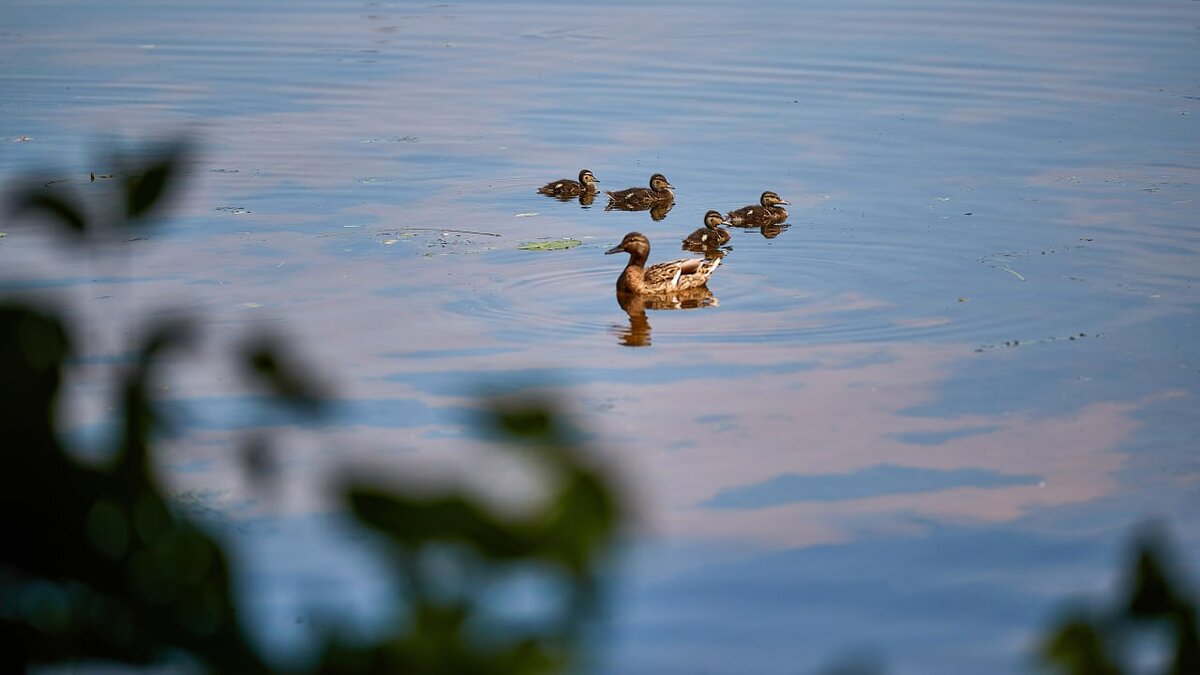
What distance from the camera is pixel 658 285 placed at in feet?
29.0

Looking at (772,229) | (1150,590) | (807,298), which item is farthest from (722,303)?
(1150,590)

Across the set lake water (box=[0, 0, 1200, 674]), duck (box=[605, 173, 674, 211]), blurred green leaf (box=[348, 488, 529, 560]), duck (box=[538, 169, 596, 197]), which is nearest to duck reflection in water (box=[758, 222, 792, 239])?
lake water (box=[0, 0, 1200, 674])

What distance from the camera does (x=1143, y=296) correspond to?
8766 millimetres

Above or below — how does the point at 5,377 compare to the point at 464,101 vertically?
above

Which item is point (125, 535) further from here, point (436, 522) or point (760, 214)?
point (760, 214)

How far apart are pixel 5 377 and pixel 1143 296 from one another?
27.6 feet

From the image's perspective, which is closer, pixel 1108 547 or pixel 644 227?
pixel 1108 547

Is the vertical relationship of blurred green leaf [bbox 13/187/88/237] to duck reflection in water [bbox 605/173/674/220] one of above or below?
above

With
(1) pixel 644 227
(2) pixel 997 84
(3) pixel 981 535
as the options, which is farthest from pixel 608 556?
(2) pixel 997 84

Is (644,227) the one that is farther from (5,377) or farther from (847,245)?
(5,377)

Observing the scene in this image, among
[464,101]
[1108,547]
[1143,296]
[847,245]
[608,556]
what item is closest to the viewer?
[608,556]

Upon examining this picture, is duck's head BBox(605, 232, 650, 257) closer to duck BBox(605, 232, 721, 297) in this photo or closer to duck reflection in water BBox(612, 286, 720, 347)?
duck BBox(605, 232, 721, 297)

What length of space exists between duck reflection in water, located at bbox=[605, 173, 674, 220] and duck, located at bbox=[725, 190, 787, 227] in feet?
2.55

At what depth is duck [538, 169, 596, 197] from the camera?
11.4 m
